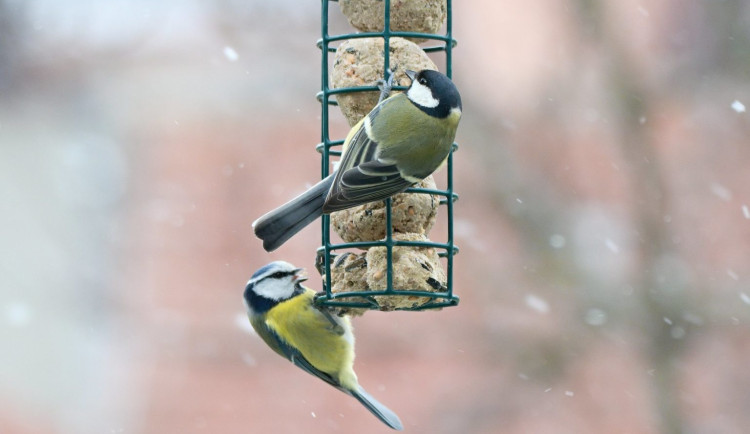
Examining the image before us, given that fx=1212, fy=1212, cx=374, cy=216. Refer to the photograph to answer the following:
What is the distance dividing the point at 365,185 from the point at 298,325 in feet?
2.48

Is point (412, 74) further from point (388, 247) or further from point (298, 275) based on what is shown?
point (298, 275)

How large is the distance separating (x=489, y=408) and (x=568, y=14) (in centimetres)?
257

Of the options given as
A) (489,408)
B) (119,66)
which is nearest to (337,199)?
(489,408)

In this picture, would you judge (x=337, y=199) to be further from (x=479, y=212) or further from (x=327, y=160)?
(x=479, y=212)

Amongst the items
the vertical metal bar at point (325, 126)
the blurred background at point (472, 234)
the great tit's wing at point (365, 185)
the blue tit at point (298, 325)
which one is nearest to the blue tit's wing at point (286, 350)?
the blue tit at point (298, 325)

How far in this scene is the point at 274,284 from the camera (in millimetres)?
4258

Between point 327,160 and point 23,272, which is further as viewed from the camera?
point 23,272

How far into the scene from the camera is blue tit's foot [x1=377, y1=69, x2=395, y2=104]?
3949 millimetres

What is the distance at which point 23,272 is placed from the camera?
833 cm

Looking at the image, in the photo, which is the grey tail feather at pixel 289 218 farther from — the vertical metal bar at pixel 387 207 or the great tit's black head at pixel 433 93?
the great tit's black head at pixel 433 93

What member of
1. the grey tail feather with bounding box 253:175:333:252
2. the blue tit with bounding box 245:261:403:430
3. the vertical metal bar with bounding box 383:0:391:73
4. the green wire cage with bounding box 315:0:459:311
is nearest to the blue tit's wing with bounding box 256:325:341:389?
the blue tit with bounding box 245:261:403:430

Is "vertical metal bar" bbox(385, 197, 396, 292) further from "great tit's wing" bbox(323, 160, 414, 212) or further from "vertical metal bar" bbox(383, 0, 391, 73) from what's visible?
"vertical metal bar" bbox(383, 0, 391, 73)

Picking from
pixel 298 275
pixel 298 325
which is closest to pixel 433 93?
pixel 298 275

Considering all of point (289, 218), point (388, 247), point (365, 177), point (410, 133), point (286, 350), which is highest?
point (410, 133)
